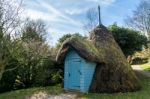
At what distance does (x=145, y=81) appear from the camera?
24.3 m

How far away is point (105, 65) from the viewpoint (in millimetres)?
20172

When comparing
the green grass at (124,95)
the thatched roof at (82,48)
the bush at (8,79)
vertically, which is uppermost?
the thatched roof at (82,48)

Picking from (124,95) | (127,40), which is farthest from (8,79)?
(127,40)

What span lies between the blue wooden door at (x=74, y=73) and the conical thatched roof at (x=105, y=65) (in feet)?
3.24

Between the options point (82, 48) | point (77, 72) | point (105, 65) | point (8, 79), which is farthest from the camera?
point (8, 79)

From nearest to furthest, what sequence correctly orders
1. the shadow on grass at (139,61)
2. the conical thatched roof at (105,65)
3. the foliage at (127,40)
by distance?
the conical thatched roof at (105,65) < the foliage at (127,40) < the shadow on grass at (139,61)

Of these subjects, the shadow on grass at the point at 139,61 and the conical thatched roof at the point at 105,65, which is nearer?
the conical thatched roof at the point at 105,65

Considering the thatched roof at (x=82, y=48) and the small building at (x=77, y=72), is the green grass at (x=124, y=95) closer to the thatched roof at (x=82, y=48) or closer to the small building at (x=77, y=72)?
the small building at (x=77, y=72)

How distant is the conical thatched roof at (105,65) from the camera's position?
774 inches

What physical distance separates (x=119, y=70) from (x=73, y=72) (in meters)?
3.39

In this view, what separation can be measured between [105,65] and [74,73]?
7.98ft

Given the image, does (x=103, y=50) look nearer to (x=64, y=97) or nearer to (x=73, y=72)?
→ (x=73, y=72)

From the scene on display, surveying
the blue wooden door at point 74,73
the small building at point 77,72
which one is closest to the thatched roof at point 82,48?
the small building at point 77,72

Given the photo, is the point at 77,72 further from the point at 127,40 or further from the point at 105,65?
the point at 127,40
